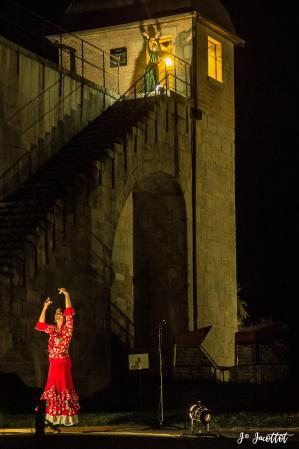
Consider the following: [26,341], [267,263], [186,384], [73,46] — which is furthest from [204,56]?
[267,263]

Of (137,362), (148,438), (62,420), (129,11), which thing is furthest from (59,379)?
(129,11)

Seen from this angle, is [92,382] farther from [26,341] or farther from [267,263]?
[267,263]

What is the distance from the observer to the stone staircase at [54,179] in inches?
1062

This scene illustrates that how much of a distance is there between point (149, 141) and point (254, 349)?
6.35 meters

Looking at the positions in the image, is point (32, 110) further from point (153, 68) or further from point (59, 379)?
point (59, 379)

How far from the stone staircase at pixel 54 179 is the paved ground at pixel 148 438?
6.88 m

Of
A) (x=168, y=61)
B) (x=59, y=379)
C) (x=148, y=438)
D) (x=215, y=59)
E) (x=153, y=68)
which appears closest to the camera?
(x=148, y=438)

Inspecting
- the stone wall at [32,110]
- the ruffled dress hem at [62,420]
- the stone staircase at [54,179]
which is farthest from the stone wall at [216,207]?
the ruffled dress hem at [62,420]

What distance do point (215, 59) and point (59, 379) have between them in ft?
61.0

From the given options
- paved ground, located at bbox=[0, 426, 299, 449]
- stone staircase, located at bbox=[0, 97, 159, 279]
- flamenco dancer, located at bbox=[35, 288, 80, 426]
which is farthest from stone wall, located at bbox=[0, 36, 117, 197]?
paved ground, located at bbox=[0, 426, 299, 449]

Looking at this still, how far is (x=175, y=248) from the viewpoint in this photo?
35.4 meters

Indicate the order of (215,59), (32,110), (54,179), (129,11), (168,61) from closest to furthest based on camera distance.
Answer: (54,179), (32,110), (168,61), (129,11), (215,59)

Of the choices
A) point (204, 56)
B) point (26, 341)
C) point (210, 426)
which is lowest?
point (210, 426)

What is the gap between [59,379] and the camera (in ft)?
69.1
